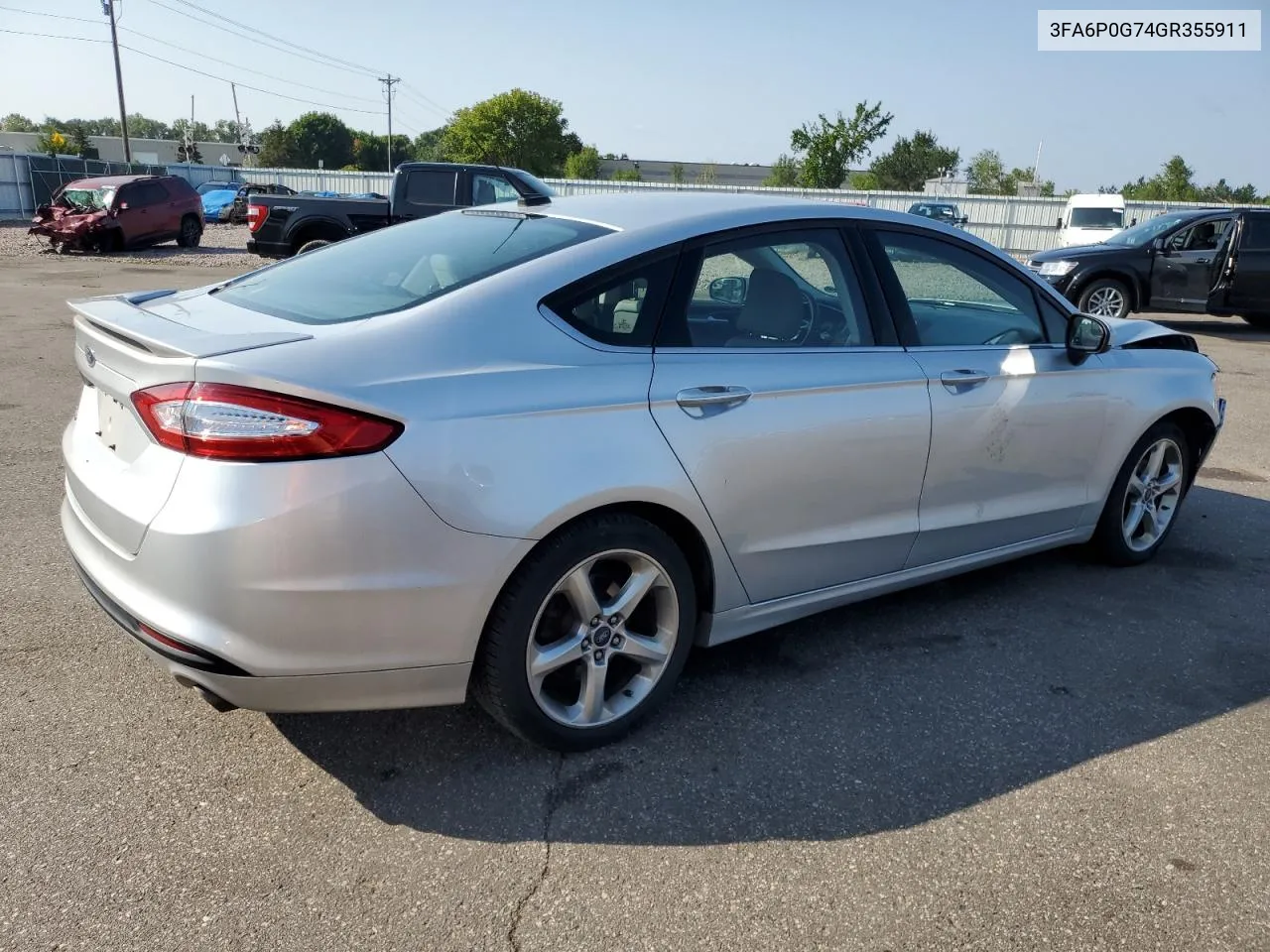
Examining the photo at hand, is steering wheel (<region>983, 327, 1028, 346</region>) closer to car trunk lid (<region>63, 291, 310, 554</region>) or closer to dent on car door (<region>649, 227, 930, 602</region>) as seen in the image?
Result: dent on car door (<region>649, 227, 930, 602</region>)

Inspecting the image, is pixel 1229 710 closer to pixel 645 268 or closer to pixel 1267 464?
pixel 645 268

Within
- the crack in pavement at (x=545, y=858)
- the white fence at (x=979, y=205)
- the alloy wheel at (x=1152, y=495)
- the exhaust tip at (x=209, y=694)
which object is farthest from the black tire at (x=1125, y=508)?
the white fence at (x=979, y=205)

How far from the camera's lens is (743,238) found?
10.7 ft

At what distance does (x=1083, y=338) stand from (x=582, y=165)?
81.9m

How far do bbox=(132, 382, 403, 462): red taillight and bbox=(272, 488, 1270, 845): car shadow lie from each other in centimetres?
103

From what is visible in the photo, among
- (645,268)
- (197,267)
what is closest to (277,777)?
(645,268)

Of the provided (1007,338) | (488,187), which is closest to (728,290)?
(1007,338)

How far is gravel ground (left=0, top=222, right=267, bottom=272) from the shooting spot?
2034cm

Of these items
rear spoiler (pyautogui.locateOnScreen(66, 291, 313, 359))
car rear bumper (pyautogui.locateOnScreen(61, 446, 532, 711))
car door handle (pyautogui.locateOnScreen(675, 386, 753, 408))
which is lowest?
car rear bumper (pyautogui.locateOnScreen(61, 446, 532, 711))

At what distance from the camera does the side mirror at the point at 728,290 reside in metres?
3.18

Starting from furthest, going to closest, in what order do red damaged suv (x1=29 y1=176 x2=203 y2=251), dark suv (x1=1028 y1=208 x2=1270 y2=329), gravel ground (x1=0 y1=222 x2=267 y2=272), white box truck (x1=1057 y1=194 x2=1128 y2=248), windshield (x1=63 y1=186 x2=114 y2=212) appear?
white box truck (x1=1057 y1=194 x2=1128 y2=248) < windshield (x1=63 y1=186 x2=114 y2=212) < red damaged suv (x1=29 y1=176 x2=203 y2=251) < gravel ground (x1=0 y1=222 x2=267 y2=272) < dark suv (x1=1028 y1=208 x2=1270 y2=329)

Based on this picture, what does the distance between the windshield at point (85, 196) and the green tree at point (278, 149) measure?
8342cm

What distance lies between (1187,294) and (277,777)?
46.6 feet

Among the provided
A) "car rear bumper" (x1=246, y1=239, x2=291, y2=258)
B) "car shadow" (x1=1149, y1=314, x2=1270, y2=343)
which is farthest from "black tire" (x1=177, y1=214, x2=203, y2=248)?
"car shadow" (x1=1149, y1=314, x2=1270, y2=343)
